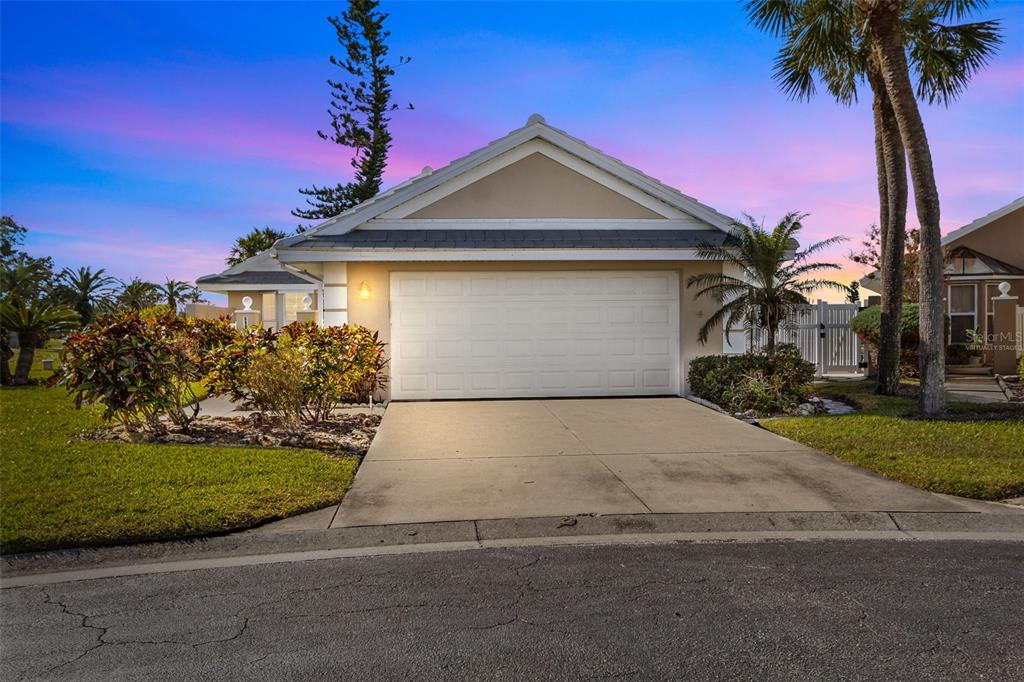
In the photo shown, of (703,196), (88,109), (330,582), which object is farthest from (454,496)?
(703,196)

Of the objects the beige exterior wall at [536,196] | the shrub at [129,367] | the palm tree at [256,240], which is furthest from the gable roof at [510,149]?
the palm tree at [256,240]

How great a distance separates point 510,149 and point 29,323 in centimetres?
1369

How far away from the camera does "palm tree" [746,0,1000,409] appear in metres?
12.8

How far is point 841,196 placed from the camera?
17469 millimetres

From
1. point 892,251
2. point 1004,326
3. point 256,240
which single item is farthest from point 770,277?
point 256,240

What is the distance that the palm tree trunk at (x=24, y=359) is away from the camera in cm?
1830

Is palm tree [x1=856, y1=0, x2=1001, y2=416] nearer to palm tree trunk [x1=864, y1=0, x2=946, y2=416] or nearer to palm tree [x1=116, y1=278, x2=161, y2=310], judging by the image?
palm tree trunk [x1=864, y1=0, x2=946, y2=416]

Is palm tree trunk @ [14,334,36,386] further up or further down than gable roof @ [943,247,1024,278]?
further down

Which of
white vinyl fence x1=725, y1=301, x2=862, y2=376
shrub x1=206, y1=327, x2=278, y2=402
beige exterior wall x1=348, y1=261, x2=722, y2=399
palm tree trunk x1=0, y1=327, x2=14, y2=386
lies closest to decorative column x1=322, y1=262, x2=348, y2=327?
beige exterior wall x1=348, y1=261, x2=722, y2=399

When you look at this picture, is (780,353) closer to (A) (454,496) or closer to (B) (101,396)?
(A) (454,496)

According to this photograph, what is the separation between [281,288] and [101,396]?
13.9 m

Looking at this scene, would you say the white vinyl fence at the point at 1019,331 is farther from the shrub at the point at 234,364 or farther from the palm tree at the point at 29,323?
the palm tree at the point at 29,323

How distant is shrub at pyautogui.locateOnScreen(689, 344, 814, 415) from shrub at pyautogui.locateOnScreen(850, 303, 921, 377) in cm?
516

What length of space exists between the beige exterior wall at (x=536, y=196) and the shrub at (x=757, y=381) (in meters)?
3.55
